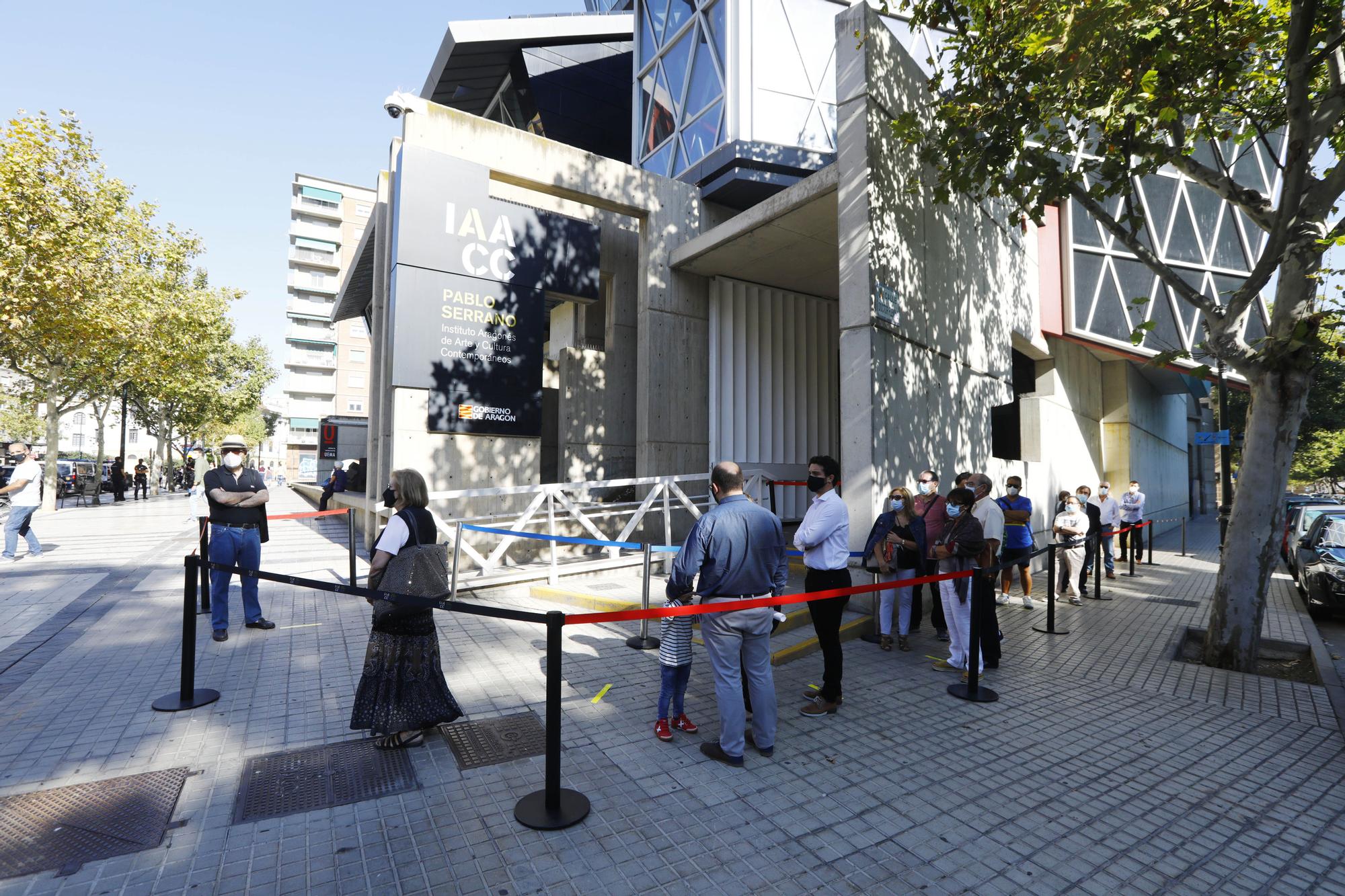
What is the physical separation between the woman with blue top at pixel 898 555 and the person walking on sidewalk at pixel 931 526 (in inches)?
4.5

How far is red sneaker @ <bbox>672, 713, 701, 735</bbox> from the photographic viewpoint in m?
4.19

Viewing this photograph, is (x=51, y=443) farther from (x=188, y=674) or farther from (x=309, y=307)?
(x=309, y=307)

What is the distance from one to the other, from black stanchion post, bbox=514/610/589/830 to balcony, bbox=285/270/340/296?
7471 centimetres

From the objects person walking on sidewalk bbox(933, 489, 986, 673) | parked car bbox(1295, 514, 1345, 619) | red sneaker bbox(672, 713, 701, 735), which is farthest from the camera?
parked car bbox(1295, 514, 1345, 619)

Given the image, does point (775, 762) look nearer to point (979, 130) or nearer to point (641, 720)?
point (641, 720)

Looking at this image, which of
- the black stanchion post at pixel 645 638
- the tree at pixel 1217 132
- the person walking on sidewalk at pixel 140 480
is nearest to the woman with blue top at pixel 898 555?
the black stanchion post at pixel 645 638

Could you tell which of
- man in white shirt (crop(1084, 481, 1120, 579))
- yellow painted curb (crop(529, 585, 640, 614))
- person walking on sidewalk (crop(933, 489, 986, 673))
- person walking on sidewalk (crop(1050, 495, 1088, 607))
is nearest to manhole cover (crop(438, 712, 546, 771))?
yellow painted curb (crop(529, 585, 640, 614))

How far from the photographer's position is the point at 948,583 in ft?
18.2

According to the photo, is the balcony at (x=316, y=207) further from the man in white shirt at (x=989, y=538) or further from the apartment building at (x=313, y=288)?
the man in white shirt at (x=989, y=538)

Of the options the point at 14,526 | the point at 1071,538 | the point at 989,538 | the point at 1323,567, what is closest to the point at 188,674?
the point at 989,538

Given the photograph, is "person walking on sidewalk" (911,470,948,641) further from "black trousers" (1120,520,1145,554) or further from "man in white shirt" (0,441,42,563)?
"man in white shirt" (0,441,42,563)

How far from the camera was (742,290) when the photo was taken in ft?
39.4

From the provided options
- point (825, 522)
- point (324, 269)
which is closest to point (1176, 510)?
point (825, 522)

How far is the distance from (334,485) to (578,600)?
49.0ft
